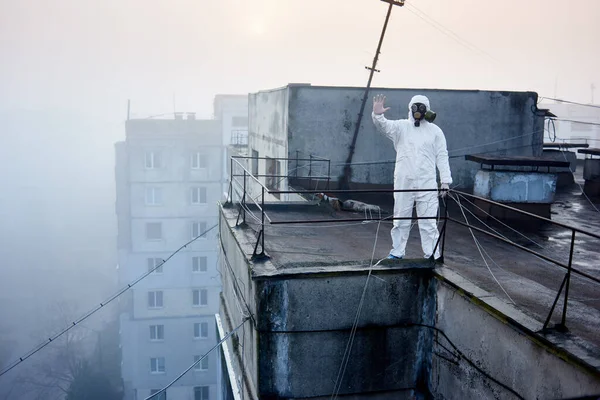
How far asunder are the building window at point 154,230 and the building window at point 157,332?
664 cm

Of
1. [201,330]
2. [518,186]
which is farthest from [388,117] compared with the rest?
[201,330]

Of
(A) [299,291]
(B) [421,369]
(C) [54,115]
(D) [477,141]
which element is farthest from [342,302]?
(C) [54,115]

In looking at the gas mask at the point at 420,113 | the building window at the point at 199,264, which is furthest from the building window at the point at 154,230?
the gas mask at the point at 420,113

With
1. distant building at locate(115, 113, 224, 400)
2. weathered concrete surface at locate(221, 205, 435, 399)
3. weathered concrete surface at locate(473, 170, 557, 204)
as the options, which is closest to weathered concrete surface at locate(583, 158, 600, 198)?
weathered concrete surface at locate(473, 170, 557, 204)

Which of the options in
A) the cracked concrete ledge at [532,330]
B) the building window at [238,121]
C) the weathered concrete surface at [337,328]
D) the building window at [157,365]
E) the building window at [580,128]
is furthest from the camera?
the building window at [580,128]

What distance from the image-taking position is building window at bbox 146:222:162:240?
4072 cm

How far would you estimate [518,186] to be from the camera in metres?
10.3

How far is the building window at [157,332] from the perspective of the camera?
38156mm

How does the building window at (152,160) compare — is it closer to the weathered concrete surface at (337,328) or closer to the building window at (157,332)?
the building window at (157,332)

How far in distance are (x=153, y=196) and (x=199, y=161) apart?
4.40 metres

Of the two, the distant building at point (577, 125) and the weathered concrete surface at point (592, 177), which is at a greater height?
the distant building at point (577, 125)

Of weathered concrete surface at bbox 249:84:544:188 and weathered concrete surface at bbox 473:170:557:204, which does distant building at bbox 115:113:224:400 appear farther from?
weathered concrete surface at bbox 473:170:557:204

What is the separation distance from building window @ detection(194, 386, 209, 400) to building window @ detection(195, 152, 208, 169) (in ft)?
53.2

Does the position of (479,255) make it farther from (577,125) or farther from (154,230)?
(577,125)
